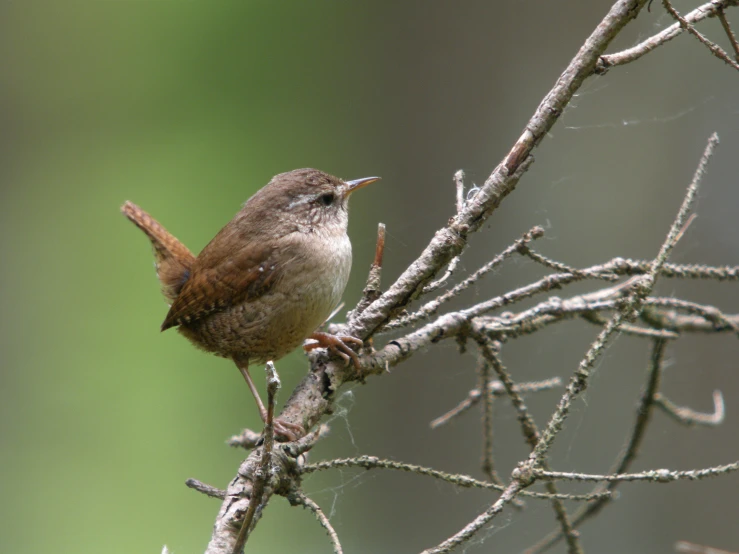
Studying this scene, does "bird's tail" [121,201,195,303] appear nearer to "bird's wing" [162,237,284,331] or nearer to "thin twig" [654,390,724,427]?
"bird's wing" [162,237,284,331]

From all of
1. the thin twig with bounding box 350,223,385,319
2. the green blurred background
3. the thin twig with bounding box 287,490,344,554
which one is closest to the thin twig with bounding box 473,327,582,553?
the thin twig with bounding box 350,223,385,319

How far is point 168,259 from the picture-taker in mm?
2881

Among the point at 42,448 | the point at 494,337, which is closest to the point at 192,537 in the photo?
the point at 42,448

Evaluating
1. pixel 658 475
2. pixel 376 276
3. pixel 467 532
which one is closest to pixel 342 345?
pixel 376 276

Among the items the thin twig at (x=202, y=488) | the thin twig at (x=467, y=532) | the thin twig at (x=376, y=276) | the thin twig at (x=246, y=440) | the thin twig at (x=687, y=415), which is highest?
the thin twig at (x=376, y=276)

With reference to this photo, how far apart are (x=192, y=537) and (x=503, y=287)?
2.65 metres

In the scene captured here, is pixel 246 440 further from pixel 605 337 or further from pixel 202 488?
pixel 605 337

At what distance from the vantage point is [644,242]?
4.24 meters

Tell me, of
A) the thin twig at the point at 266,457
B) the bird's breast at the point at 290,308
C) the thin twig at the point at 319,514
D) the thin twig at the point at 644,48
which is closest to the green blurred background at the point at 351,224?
the bird's breast at the point at 290,308

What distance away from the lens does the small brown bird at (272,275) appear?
2.21m

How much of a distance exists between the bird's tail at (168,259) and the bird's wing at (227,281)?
14.2 inches

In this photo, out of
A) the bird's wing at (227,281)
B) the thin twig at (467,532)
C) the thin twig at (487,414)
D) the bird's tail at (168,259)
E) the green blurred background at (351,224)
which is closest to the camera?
the thin twig at (467,532)

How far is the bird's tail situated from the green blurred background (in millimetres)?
654

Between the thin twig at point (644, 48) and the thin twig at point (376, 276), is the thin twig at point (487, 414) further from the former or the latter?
the thin twig at point (644, 48)
